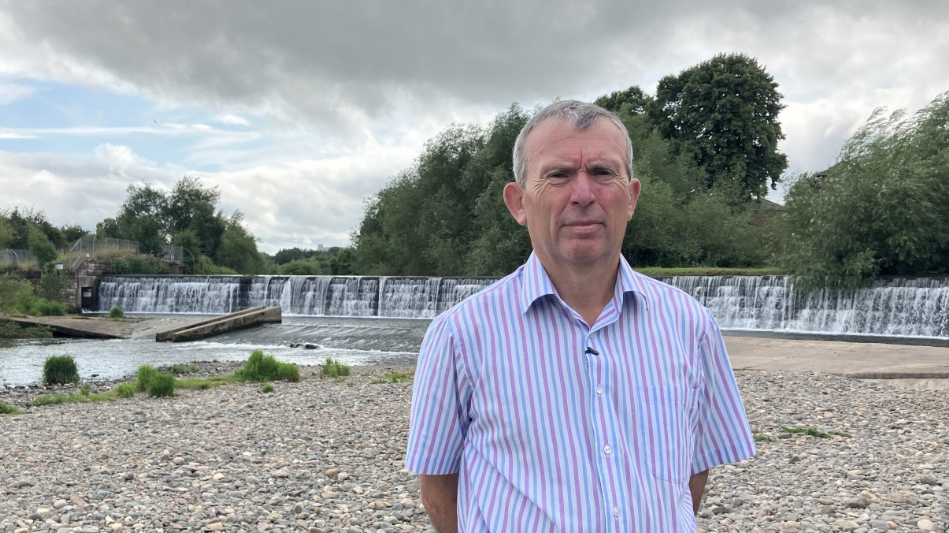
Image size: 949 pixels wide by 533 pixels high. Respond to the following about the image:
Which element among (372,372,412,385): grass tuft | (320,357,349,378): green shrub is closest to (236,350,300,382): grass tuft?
(320,357,349,378): green shrub

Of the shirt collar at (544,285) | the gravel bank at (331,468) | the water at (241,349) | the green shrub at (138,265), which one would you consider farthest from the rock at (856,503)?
the green shrub at (138,265)

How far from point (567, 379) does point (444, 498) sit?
41cm

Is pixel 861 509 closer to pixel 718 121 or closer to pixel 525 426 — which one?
pixel 525 426

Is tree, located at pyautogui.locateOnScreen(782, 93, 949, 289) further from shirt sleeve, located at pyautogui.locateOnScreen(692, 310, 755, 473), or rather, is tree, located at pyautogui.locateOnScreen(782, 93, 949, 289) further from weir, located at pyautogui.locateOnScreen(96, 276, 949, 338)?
shirt sleeve, located at pyautogui.locateOnScreen(692, 310, 755, 473)

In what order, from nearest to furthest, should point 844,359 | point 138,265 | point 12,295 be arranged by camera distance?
point 844,359, point 12,295, point 138,265

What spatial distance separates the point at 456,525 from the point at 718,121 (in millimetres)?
42502

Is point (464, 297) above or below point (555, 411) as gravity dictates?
above

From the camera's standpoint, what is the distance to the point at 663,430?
5.39ft

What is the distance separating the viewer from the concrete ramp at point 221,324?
24044 mm

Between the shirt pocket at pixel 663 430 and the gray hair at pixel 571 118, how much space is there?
50 centimetres

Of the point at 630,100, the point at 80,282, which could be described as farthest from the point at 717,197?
the point at 80,282

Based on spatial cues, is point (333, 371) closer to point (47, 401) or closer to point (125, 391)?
point (125, 391)

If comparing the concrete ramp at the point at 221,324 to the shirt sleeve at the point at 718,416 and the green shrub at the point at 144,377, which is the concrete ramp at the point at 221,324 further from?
the shirt sleeve at the point at 718,416

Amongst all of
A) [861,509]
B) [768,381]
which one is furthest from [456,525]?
[768,381]
